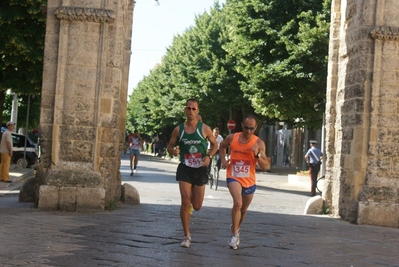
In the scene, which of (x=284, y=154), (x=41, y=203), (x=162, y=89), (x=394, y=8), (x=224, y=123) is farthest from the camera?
(x=162, y=89)

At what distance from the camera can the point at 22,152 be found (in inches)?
1224

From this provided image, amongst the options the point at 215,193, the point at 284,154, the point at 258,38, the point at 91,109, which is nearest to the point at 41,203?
the point at 91,109

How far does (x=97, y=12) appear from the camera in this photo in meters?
13.2

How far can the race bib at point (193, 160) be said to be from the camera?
946 cm

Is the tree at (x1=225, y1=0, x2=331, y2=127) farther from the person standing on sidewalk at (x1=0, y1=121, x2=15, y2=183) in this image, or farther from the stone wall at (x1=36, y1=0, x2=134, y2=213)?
the stone wall at (x1=36, y1=0, x2=134, y2=213)

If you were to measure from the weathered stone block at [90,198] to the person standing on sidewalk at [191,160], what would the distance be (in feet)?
12.0

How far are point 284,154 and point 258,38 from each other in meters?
29.0

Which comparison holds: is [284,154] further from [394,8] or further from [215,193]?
[394,8]

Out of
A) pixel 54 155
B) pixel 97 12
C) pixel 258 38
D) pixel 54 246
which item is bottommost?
pixel 54 246

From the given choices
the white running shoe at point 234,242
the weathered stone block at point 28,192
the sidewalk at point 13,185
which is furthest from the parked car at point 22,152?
the white running shoe at point 234,242

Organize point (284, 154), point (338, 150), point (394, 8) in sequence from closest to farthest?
1. point (394, 8)
2. point (338, 150)
3. point (284, 154)

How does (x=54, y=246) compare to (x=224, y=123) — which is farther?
(x=224, y=123)

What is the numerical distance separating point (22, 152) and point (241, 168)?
2273 cm

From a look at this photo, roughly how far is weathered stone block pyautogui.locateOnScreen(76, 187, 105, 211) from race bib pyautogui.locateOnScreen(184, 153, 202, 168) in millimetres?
3812
